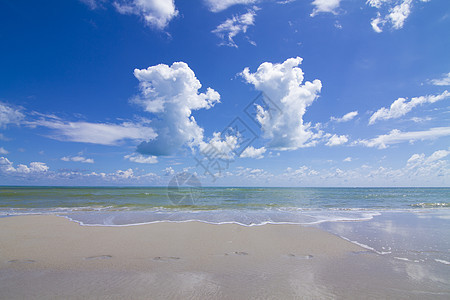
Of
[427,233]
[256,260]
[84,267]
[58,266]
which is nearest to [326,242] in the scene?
[256,260]

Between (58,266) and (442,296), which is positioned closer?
(442,296)

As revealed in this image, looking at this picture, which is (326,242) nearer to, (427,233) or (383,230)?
(383,230)

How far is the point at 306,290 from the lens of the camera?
418cm

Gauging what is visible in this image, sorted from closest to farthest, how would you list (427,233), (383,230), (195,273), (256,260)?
(195,273)
(256,260)
(427,233)
(383,230)

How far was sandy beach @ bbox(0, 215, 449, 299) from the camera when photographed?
13.5 feet

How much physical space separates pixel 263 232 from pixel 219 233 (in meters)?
1.85

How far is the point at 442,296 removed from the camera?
3.97m

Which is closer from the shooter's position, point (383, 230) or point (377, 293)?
point (377, 293)

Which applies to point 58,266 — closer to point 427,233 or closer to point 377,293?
point 377,293

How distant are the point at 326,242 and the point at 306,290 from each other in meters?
4.11

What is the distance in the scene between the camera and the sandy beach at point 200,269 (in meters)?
4.11

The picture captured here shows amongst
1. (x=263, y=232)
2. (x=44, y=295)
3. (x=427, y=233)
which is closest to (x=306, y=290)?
(x=44, y=295)

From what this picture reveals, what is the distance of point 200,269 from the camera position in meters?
5.27

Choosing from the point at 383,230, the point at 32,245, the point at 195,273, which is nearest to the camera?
the point at 195,273
